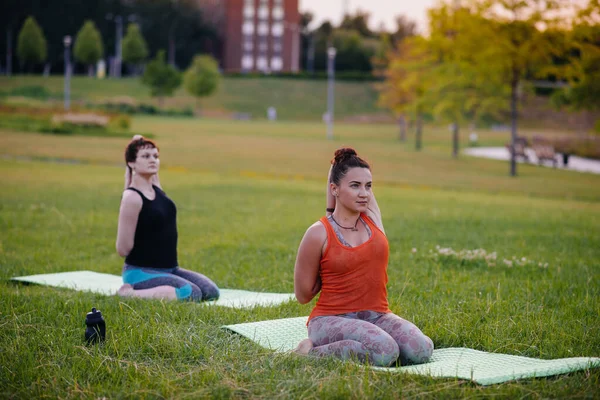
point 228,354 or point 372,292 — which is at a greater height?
point 372,292

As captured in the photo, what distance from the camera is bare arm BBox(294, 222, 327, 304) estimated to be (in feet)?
17.0

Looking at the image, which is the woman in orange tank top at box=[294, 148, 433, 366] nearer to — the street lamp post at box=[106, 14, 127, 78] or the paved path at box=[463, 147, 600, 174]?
the paved path at box=[463, 147, 600, 174]

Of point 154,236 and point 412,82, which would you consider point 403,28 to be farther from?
point 154,236

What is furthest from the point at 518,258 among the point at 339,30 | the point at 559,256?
the point at 339,30

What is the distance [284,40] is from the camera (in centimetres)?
11944

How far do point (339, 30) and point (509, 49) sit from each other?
102 meters

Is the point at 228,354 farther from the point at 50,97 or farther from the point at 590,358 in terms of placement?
the point at 50,97

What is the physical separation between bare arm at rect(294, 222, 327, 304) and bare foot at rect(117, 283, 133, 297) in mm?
2316

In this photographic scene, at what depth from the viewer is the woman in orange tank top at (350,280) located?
5090 millimetres

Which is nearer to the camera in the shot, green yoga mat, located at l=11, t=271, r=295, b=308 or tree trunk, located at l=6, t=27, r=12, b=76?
green yoga mat, located at l=11, t=271, r=295, b=308

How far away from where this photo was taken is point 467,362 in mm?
5000

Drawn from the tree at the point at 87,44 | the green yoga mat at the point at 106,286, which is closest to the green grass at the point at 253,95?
the tree at the point at 87,44

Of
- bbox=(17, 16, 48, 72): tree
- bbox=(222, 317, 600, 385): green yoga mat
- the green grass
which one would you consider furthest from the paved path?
bbox=(17, 16, 48, 72): tree

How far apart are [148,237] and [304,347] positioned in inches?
111
